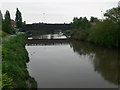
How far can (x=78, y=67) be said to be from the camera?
1627 cm

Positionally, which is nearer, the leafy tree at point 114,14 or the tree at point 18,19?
the leafy tree at point 114,14

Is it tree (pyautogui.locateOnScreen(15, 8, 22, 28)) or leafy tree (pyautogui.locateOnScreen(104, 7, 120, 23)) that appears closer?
leafy tree (pyautogui.locateOnScreen(104, 7, 120, 23))

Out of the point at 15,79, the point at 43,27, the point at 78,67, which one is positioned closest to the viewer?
the point at 15,79

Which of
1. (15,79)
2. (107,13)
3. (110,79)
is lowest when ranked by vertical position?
(110,79)

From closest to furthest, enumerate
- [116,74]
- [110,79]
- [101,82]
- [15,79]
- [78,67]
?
[15,79], [101,82], [110,79], [116,74], [78,67]

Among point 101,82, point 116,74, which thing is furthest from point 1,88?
point 116,74

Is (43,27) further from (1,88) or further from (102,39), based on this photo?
(1,88)

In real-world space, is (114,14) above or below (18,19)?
below

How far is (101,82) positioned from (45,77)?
169 inches

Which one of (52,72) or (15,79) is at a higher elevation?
(15,79)

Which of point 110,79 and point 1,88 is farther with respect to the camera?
point 110,79

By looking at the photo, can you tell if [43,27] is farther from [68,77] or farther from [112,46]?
[68,77]

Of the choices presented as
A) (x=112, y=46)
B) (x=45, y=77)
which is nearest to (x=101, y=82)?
(x=45, y=77)

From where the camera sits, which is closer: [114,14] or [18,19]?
[114,14]
